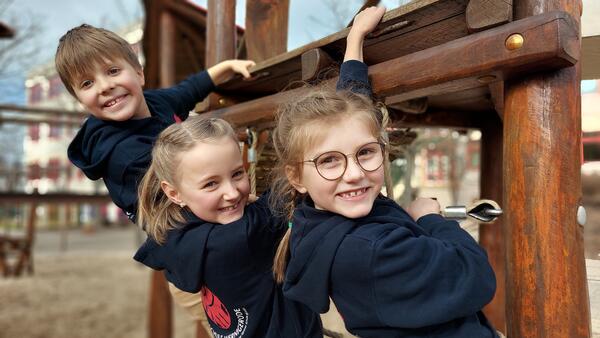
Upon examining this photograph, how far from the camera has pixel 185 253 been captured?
157 centimetres

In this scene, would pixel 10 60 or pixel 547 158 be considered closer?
pixel 547 158

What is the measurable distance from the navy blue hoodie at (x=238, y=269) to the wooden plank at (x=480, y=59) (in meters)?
0.51

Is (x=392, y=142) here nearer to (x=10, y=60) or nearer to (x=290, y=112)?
(x=290, y=112)

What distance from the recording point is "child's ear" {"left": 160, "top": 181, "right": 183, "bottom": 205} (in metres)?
1.59

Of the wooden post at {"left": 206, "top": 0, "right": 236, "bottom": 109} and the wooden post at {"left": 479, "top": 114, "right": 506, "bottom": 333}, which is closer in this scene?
the wooden post at {"left": 206, "top": 0, "right": 236, "bottom": 109}

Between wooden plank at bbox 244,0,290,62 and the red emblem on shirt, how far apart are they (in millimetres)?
1284

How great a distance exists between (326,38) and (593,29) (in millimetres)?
912

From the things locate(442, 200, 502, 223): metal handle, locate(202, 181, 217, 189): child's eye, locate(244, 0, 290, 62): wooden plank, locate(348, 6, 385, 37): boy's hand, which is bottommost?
locate(442, 200, 502, 223): metal handle

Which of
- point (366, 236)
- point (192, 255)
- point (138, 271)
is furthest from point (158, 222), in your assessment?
point (138, 271)

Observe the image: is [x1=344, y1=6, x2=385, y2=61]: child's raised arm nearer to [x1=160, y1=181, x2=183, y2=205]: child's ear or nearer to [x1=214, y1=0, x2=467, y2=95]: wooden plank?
[x1=214, y1=0, x2=467, y2=95]: wooden plank

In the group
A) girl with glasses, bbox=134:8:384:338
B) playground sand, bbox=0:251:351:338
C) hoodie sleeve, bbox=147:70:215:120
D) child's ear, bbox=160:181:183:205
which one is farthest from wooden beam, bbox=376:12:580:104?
playground sand, bbox=0:251:351:338

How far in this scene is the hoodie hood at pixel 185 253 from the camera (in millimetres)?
1542

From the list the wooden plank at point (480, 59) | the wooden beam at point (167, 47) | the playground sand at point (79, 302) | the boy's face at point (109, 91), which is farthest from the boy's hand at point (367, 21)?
the playground sand at point (79, 302)

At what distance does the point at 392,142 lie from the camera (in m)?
1.76
